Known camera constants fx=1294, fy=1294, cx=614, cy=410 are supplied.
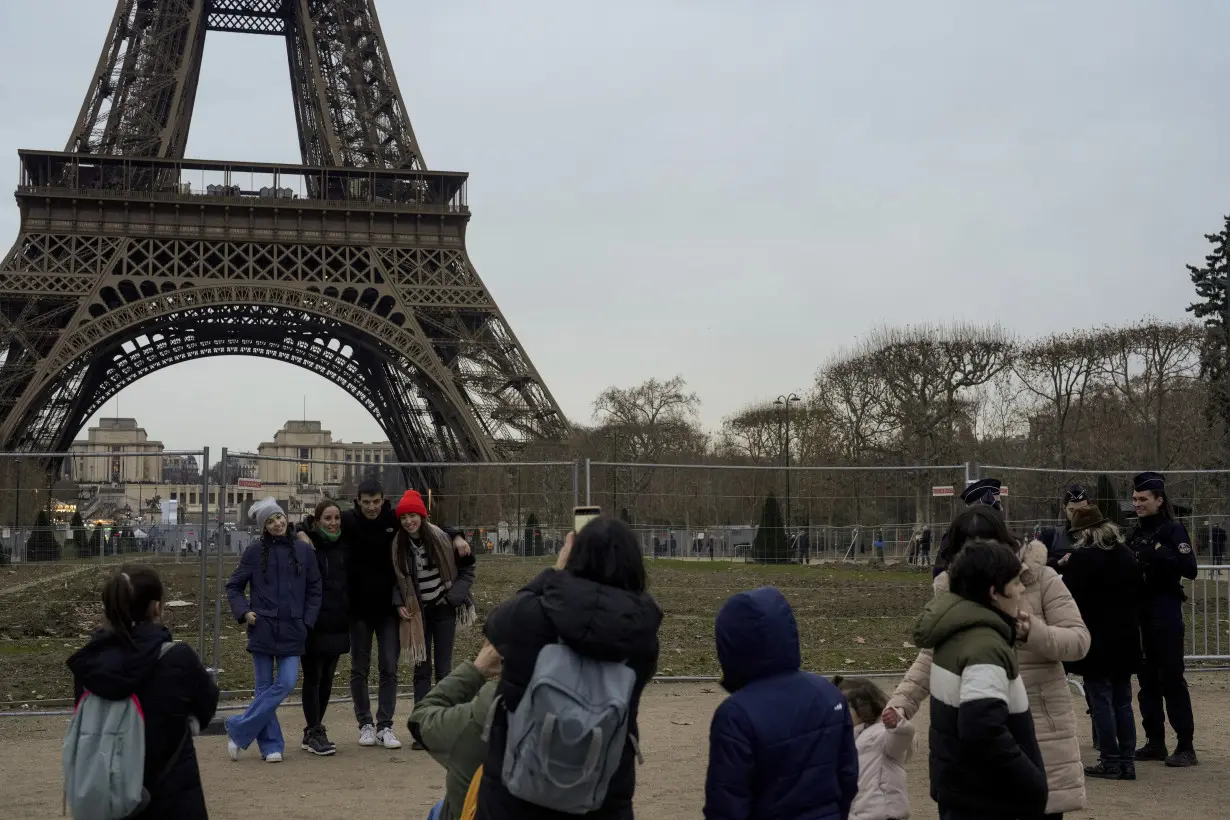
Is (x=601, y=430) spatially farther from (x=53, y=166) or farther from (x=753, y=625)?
(x=753, y=625)

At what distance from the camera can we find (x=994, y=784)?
4285 millimetres

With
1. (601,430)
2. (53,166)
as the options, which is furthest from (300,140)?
(601,430)

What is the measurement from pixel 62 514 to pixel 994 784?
29.2 ft

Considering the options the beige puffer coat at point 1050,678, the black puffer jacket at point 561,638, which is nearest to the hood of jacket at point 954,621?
the beige puffer coat at point 1050,678

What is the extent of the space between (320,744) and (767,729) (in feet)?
17.8

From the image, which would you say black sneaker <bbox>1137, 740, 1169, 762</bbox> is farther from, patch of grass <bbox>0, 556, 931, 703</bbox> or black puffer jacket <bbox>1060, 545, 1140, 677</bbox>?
patch of grass <bbox>0, 556, 931, 703</bbox>

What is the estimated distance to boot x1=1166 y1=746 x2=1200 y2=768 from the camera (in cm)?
823

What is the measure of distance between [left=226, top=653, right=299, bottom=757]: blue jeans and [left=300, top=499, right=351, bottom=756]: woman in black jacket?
0.85 feet

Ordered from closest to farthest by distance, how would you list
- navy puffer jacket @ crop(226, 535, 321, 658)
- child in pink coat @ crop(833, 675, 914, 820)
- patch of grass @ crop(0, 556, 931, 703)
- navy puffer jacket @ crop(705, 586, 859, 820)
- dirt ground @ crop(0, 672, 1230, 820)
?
1. navy puffer jacket @ crop(705, 586, 859, 820)
2. child in pink coat @ crop(833, 675, 914, 820)
3. dirt ground @ crop(0, 672, 1230, 820)
4. navy puffer jacket @ crop(226, 535, 321, 658)
5. patch of grass @ crop(0, 556, 931, 703)

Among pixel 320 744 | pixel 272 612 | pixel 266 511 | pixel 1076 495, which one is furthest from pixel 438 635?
pixel 1076 495

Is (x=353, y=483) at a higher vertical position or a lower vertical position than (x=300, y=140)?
lower

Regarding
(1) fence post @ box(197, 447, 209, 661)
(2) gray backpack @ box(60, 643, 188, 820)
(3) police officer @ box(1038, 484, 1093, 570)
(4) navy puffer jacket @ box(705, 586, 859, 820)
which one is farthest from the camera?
(1) fence post @ box(197, 447, 209, 661)

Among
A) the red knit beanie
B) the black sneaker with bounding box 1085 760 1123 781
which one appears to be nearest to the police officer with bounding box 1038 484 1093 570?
the black sneaker with bounding box 1085 760 1123 781

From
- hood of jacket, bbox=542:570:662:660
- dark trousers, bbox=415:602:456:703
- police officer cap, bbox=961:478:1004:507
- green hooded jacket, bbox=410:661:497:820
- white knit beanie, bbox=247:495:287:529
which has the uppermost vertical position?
police officer cap, bbox=961:478:1004:507
